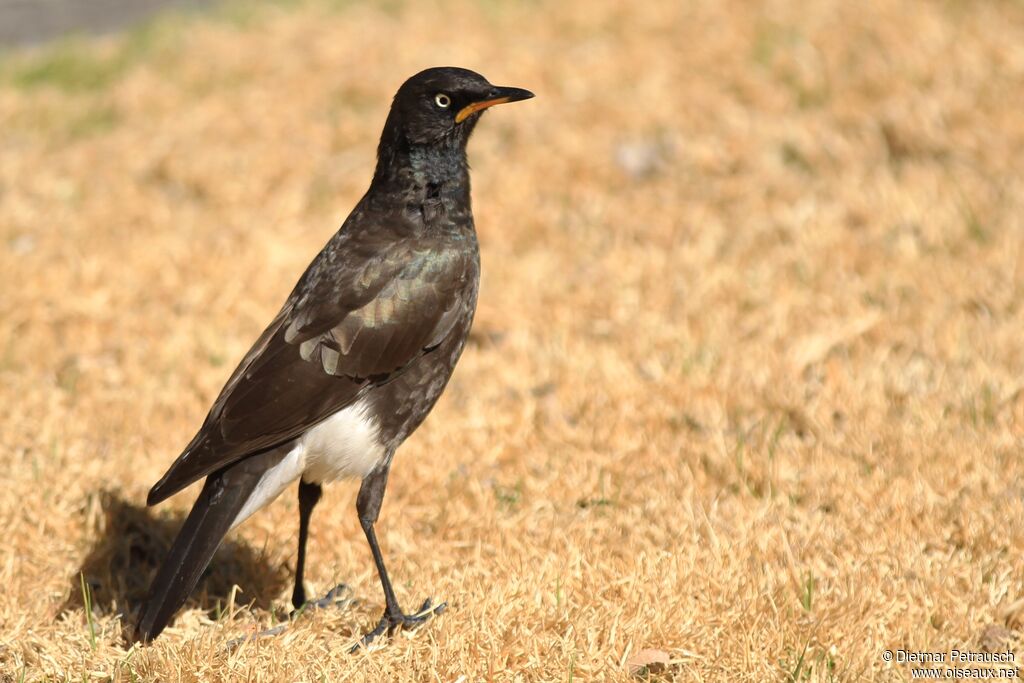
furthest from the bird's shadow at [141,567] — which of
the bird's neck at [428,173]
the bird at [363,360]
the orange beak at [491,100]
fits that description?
the orange beak at [491,100]

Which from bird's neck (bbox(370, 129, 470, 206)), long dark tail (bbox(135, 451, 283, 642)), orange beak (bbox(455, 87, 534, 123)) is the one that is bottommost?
long dark tail (bbox(135, 451, 283, 642))

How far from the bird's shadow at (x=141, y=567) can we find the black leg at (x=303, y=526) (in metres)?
0.17

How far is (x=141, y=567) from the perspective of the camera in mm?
5195

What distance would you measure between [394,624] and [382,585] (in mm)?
274

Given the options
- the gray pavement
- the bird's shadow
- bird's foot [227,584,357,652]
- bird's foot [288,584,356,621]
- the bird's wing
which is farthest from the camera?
the gray pavement

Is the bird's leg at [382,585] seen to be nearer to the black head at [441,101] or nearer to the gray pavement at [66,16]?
the black head at [441,101]

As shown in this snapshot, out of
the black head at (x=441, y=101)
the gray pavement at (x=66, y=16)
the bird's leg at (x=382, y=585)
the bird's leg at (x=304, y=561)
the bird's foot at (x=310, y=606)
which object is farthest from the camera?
the gray pavement at (x=66, y=16)

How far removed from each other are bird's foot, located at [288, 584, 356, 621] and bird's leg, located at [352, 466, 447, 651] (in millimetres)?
175

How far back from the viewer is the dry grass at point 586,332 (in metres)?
4.49

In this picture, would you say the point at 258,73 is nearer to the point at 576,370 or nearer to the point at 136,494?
the point at 576,370

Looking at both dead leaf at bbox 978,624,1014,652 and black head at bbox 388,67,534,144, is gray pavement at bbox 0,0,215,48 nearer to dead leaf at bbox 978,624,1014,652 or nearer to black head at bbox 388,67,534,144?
black head at bbox 388,67,534,144

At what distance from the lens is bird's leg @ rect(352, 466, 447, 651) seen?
441 cm

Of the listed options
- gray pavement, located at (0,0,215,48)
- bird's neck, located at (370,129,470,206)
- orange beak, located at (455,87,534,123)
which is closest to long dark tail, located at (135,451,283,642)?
bird's neck, located at (370,129,470,206)

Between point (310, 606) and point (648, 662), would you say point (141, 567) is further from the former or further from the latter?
point (648, 662)
